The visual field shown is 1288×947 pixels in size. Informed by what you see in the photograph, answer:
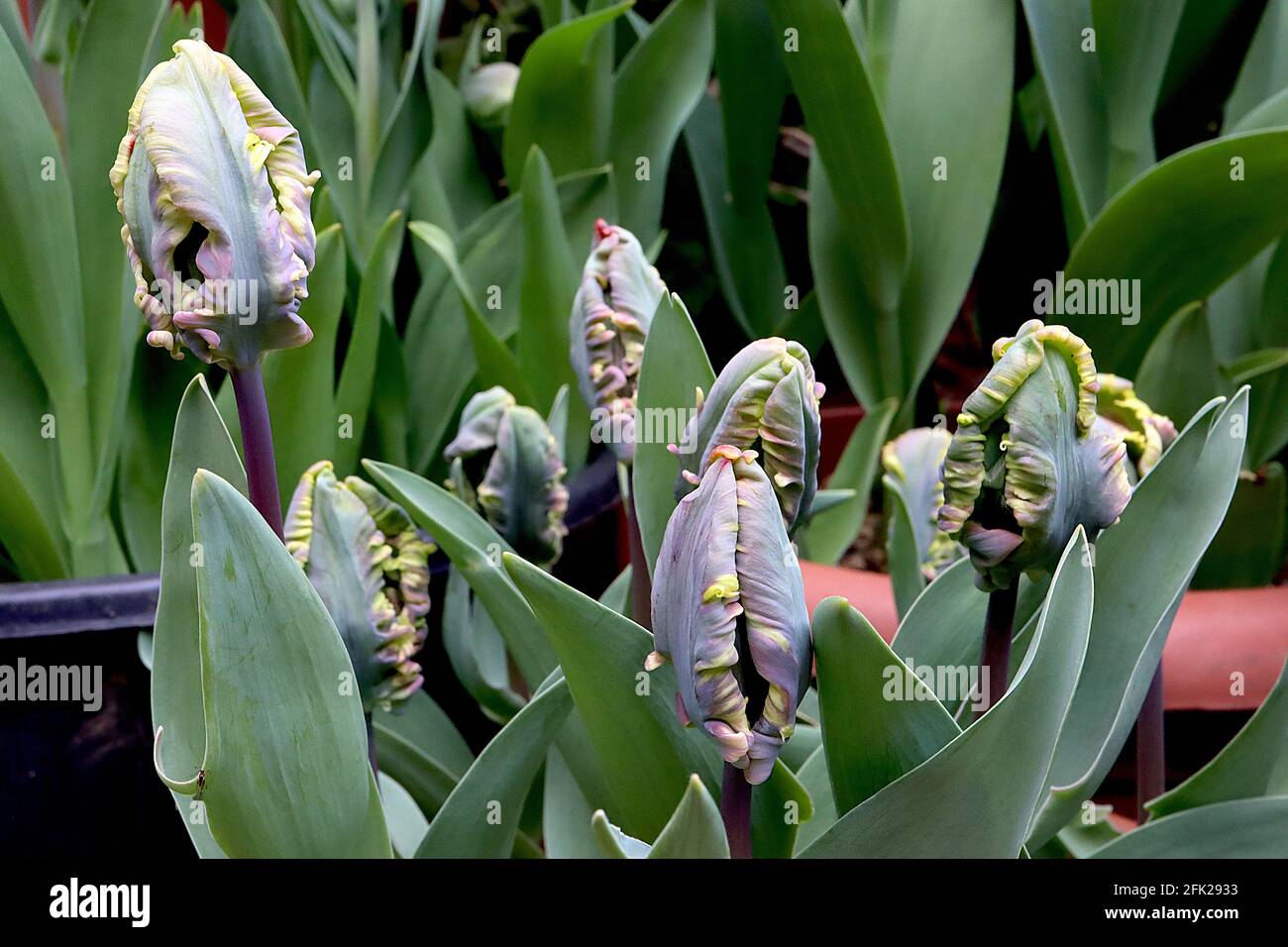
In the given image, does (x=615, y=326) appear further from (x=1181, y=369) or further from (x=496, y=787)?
(x=1181, y=369)

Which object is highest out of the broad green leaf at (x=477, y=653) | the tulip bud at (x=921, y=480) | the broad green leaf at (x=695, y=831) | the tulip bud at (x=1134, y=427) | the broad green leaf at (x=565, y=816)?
the tulip bud at (x=1134, y=427)

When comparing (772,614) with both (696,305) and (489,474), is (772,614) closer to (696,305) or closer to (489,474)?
(489,474)

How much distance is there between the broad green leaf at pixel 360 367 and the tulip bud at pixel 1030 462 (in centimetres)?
39

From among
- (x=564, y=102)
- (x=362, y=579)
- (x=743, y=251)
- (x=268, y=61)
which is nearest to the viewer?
(x=362, y=579)

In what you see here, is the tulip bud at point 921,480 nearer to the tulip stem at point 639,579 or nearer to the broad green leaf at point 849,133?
the tulip stem at point 639,579

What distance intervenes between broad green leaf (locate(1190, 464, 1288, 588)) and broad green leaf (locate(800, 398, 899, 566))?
195 mm

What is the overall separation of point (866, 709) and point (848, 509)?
465 mm

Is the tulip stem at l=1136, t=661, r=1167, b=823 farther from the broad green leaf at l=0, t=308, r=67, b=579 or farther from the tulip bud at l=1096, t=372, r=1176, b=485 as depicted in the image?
the broad green leaf at l=0, t=308, r=67, b=579

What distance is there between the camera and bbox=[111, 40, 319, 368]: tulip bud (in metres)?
0.26

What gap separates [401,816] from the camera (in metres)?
0.44

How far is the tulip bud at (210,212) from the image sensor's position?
0.86ft

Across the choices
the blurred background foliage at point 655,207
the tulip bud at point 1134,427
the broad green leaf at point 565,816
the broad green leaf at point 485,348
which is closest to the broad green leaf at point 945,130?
the blurred background foliage at point 655,207

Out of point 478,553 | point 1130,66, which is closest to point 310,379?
point 478,553

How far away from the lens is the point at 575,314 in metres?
0.39
